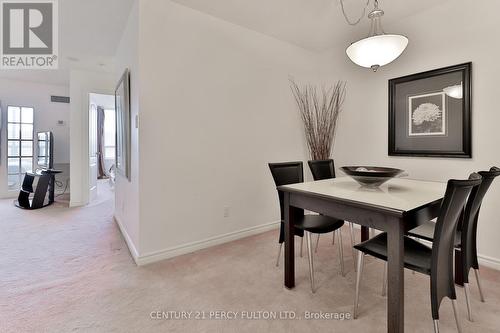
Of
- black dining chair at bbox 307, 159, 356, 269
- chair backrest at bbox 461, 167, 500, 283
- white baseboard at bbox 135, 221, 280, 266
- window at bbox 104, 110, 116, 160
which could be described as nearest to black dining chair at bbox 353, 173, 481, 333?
chair backrest at bbox 461, 167, 500, 283

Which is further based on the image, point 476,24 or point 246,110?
point 246,110

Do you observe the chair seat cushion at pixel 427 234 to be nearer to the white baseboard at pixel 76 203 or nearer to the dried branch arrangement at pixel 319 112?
the dried branch arrangement at pixel 319 112

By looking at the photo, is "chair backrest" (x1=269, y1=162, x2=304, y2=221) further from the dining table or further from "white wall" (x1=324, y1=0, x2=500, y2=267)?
"white wall" (x1=324, y1=0, x2=500, y2=267)

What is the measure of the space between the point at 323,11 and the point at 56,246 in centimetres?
377

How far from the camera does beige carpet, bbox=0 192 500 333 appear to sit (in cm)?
148

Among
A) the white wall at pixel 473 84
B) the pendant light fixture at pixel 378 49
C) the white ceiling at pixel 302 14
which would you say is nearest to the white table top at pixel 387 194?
the white wall at pixel 473 84

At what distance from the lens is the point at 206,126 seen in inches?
103

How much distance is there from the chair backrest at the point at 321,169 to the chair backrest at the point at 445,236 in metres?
1.35

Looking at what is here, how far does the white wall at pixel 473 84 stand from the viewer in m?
2.15

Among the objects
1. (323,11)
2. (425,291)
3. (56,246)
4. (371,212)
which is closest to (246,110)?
(323,11)

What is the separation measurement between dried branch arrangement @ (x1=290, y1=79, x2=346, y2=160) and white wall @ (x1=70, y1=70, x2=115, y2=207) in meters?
3.38

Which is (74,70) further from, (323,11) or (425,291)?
(425,291)

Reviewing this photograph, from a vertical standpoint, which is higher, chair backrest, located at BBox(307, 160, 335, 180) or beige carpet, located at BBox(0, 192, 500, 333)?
chair backrest, located at BBox(307, 160, 335, 180)

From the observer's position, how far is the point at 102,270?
213 cm
